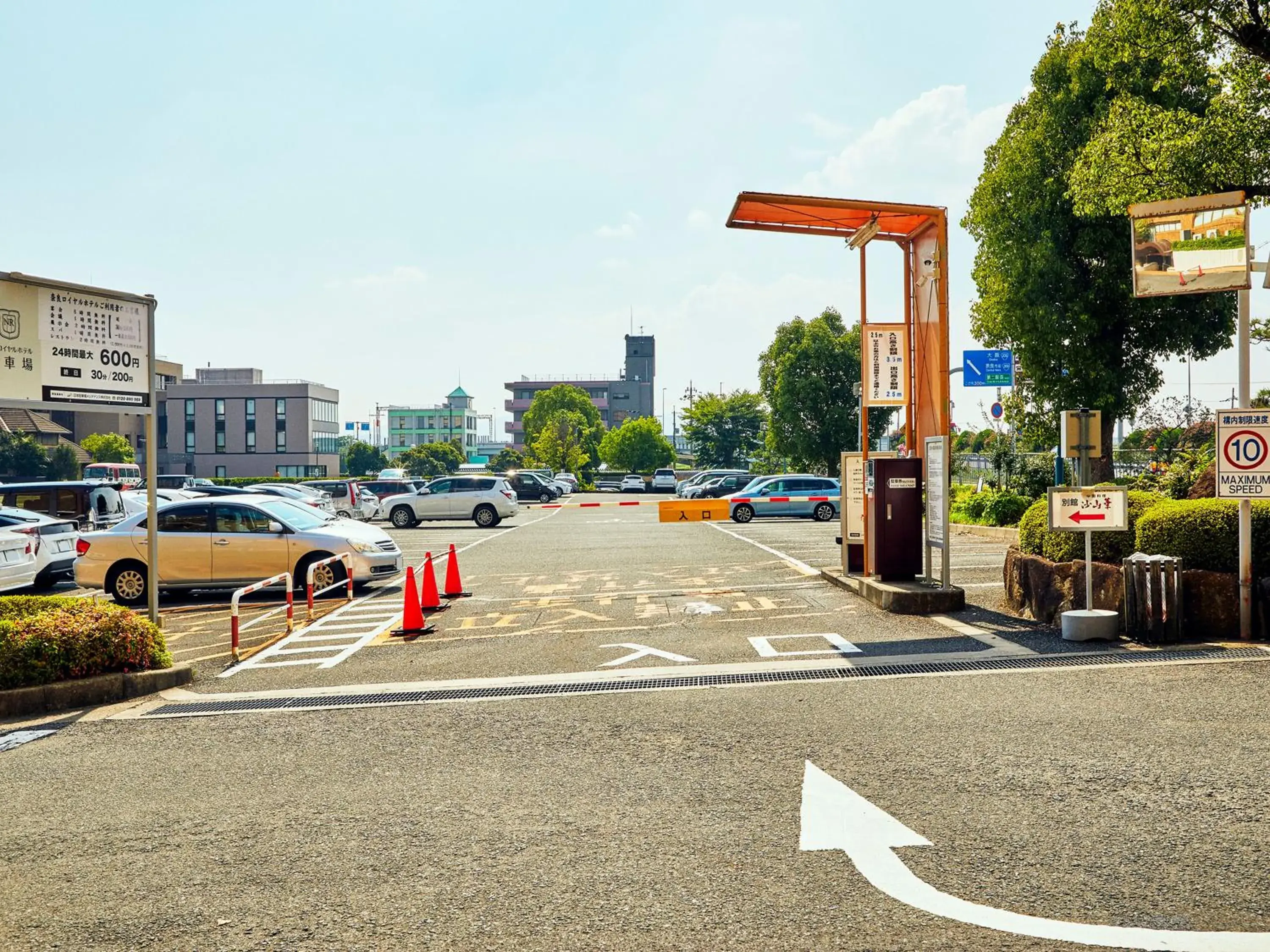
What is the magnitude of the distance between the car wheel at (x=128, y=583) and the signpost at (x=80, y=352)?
242 inches

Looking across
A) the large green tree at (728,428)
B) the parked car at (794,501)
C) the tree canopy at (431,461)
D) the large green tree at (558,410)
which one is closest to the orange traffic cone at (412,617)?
the parked car at (794,501)

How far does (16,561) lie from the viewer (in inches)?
658

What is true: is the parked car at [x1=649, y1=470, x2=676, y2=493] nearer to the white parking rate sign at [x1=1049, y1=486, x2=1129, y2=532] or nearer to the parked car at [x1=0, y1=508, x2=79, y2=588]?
the parked car at [x1=0, y1=508, x2=79, y2=588]

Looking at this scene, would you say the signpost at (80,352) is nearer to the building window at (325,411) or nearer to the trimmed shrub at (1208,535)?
the trimmed shrub at (1208,535)

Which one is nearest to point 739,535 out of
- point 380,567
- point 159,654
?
point 380,567

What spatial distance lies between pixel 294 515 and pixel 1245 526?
41.1 feet

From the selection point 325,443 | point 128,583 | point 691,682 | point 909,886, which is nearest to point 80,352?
point 691,682

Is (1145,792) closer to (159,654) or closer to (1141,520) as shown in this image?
(1141,520)

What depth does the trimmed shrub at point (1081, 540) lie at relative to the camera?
36.6 feet

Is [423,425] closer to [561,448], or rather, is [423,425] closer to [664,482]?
[561,448]

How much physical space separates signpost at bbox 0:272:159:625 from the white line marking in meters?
10.5

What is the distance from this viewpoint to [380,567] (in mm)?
16156

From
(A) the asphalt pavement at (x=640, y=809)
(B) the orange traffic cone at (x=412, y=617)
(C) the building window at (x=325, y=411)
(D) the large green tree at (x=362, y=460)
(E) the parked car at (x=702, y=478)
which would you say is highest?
(C) the building window at (x=325, y=411)

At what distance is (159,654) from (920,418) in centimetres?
918
